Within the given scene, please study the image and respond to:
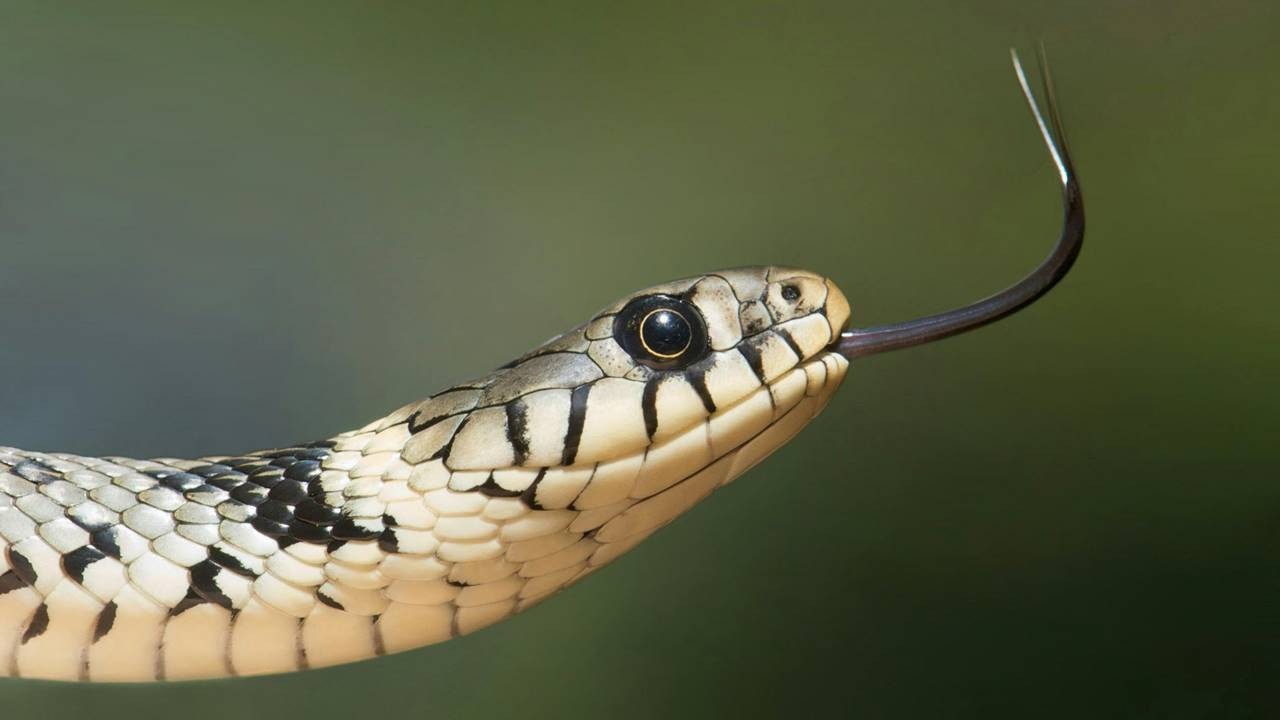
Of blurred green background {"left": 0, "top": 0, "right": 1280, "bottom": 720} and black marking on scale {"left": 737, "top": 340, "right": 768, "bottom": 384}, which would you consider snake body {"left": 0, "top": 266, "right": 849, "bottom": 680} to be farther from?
blurred green background {"left": 0, "top": 0, "right": 1280, "bottom": 720}

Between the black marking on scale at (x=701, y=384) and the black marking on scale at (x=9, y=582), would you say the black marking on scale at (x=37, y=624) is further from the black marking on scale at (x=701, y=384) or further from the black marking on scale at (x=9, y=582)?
the black marking on scale at (x=701, y=384)

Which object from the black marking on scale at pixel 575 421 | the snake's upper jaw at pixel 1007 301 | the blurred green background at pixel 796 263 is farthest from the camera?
the blurred green background at pixel 796 263

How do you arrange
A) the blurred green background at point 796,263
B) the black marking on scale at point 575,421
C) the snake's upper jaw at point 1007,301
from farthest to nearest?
the blurred green background at point 796,263
the snake's upper jaw at point 1007,301
the black marking on scale at point 575,421

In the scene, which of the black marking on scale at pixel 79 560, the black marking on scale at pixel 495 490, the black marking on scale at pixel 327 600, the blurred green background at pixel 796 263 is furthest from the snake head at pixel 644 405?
the blurred green background at pixel 796 263

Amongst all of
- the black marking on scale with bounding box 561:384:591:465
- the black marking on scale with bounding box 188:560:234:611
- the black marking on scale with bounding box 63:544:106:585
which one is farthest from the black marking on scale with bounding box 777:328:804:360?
the black marking on scale with bounding box 63:544:106:585

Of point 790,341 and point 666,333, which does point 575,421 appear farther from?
point 790,341

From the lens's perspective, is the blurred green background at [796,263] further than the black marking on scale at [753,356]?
Yes
